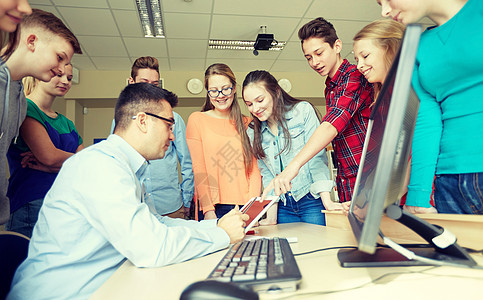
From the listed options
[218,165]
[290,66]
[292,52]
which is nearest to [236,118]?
[218,165]

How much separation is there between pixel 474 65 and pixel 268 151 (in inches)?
37.5

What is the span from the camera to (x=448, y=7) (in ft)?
2.93

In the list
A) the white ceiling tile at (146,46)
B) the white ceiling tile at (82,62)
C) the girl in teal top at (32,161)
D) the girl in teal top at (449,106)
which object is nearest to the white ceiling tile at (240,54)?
the white ceiling tile at (146,46)

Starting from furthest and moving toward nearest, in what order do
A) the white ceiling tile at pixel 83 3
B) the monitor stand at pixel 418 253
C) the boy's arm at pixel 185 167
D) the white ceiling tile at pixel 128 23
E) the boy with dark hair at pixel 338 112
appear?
the white ceiling tile at pixel 128 23, the white ceiling tile at pixel 83 3, the boy's arm at pixel 185 167, the boy with dark hair at pixel 338 112, the monitor stand at pixel 418 253

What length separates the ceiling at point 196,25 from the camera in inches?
130

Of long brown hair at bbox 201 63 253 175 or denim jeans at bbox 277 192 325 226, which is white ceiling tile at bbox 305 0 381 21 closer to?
long brown hair at bbox 201 63 253 175

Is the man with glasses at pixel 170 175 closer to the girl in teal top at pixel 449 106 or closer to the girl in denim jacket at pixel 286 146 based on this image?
the girl in denim jacket at pixel 286 146

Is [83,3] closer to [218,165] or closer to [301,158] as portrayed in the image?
[218,165]

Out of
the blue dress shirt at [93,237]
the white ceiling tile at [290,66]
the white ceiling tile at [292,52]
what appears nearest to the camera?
the blue dress shirt at [93,237]

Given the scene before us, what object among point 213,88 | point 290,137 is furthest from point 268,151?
A: point 213,88

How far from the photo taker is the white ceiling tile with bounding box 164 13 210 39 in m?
3.52

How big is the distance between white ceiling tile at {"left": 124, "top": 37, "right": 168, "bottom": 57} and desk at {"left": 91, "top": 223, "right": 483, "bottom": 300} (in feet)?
12.6

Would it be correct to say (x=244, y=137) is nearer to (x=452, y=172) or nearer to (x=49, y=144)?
(x=49, y=144)

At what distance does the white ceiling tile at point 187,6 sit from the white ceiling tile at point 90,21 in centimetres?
66
